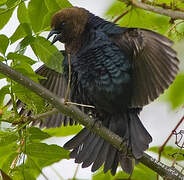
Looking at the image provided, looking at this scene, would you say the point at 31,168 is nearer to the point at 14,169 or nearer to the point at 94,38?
the point at 14,169

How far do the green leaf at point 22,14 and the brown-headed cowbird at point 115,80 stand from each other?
1.51 ft

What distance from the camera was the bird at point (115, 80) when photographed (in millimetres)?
2820

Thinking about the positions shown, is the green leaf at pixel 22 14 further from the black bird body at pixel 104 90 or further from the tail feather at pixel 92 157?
the tail feather at pixel 92 157

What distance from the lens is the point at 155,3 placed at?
2.80 m

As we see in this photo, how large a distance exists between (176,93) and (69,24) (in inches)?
33.1

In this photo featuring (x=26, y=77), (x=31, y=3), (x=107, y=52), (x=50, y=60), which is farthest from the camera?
(x=107, y=52)

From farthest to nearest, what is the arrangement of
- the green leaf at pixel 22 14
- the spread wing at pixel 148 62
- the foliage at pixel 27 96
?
the spread wing at pixel 148 62 → the green leaf at pixel 22 14 → the foliage at pixel 27 96

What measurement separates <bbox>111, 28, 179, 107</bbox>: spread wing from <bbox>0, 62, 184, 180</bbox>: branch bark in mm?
469

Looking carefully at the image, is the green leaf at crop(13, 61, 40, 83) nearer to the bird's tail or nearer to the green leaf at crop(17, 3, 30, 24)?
the green leaf at crop(17, 3, 30, 24)

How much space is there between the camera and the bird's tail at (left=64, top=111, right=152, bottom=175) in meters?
2.85

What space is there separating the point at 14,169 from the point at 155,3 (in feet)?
3.86

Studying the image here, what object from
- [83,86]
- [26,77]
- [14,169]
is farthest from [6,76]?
[83,86]

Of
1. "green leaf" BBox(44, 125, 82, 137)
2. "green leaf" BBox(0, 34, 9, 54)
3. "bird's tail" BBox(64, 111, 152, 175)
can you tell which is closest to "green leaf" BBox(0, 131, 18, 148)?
"green leaf" BBox(0, 34, 9, 54)

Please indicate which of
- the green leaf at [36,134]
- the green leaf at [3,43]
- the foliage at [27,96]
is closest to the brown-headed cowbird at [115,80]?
the foliage at [27,96]
